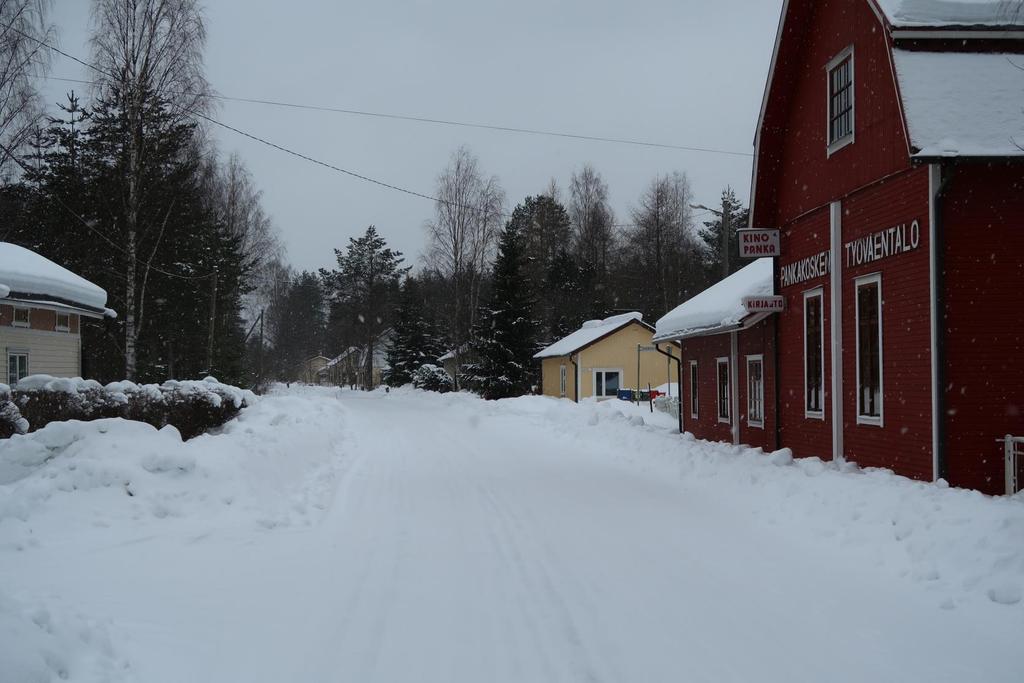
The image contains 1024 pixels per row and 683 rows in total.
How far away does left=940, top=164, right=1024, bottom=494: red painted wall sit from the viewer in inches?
431

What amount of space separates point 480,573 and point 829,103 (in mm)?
10896

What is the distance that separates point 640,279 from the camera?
66.4 metres

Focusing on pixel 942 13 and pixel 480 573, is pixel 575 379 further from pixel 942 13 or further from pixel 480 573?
pixel 480 573

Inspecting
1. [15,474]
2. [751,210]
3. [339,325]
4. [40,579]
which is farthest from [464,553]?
[339,325]

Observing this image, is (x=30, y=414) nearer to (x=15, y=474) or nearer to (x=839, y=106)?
(x=15, y=474)


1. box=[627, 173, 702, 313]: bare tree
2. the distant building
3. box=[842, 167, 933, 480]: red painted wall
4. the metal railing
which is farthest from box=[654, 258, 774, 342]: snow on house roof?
the distant building

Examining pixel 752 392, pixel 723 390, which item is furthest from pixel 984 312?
pixel 723 390

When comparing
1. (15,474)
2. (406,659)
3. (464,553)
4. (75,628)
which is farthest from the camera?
(15,474)

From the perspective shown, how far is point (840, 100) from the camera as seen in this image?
1408cm

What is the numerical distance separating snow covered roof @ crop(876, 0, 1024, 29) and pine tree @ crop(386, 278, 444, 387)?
197 ft

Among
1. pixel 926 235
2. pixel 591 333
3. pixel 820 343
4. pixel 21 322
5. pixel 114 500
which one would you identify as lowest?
pixel 114 500

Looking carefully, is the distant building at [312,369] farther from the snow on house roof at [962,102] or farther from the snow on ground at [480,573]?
the snow on house roof at [962,102]

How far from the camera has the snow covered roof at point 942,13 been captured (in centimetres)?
1153

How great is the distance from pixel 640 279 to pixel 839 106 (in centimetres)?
5255
